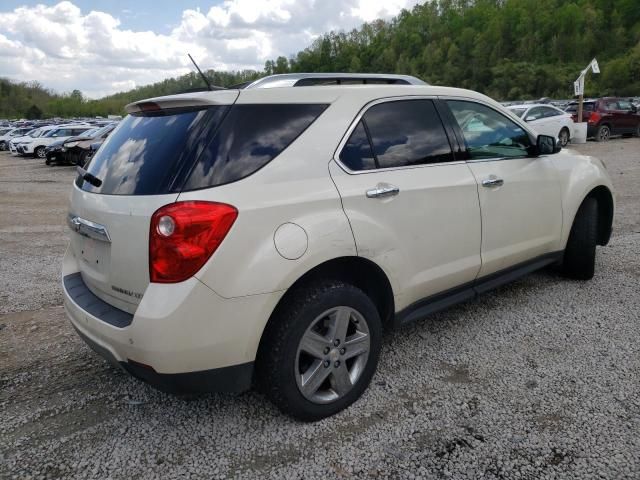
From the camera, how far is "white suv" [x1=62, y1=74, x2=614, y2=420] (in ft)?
7.27

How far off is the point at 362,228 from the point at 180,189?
0.93 m

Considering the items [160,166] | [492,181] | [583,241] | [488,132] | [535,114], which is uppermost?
[160,166]

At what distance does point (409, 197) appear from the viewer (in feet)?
9.48

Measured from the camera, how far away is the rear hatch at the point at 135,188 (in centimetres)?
229

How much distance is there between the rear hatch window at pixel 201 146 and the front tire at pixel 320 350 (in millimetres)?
697

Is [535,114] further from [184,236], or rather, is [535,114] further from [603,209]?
[184,236]

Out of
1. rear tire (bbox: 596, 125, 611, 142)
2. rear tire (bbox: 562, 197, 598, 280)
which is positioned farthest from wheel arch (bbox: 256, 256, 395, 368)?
rear tire (bbox: 596, 125, 611, 142)

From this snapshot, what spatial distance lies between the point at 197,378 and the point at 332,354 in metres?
0.70

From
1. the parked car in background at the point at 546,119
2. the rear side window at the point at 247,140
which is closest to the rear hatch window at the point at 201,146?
the rear side window at the point at 247,140

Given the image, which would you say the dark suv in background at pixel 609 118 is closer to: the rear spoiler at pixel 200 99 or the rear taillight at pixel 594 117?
the rear taillight at pixel 594 117

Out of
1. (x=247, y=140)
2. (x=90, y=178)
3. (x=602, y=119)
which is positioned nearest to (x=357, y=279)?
(x=247, y=140)

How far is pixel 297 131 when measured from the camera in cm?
257

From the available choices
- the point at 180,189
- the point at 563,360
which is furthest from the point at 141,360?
the point at 563,360

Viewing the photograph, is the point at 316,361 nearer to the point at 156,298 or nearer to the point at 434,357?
the point at 156,298
